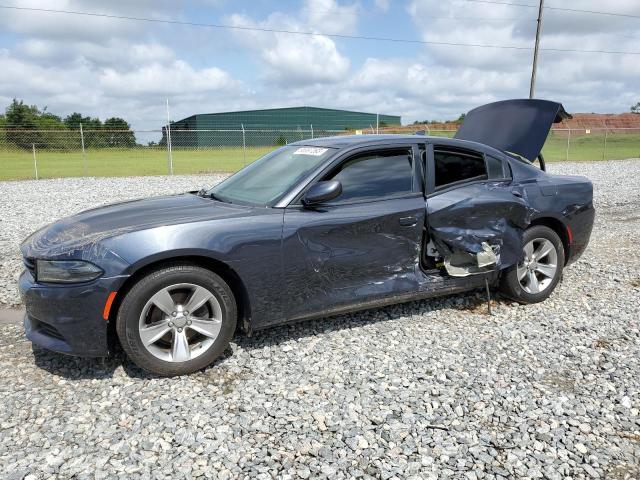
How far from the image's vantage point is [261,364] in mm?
3650

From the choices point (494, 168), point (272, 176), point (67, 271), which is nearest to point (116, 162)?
point (272, 176)

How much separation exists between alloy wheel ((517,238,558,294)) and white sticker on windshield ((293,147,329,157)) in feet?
6.83

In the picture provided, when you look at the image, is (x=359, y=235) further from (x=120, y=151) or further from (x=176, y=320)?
(x=120, y=151)

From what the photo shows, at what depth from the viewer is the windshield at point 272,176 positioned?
12.7 feet

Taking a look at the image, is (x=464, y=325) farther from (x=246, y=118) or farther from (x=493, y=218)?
(x=246, y=118)

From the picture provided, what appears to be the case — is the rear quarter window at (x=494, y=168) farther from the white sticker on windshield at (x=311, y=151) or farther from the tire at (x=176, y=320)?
the tire at (x=176, y=320)

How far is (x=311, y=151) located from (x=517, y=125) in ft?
9.17

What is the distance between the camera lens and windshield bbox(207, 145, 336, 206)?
12.7ft

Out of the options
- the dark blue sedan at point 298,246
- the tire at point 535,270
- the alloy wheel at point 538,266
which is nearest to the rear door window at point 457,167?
the dark blue sedan at point 298,246

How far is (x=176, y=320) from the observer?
11.0 ft

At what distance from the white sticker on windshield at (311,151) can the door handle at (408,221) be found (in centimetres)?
81

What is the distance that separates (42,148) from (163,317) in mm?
22008

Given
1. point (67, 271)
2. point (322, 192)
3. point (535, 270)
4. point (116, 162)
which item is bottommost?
point (535, 270)

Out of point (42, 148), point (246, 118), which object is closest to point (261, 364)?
point (42, 148)
